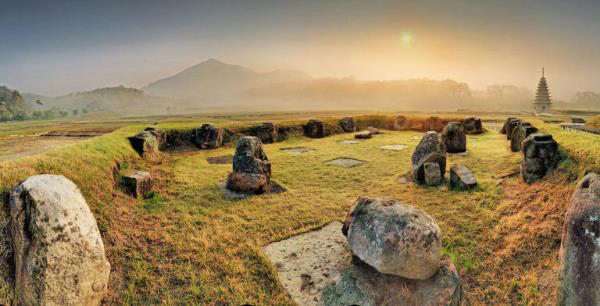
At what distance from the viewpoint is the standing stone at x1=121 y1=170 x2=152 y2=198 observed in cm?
895

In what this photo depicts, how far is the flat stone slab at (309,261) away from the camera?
5082 millimetres

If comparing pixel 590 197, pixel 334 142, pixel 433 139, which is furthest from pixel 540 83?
pixel 590 197

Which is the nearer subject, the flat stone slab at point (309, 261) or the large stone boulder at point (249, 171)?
the flat stone slab at point (309, 261)

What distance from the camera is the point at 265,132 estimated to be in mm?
22188

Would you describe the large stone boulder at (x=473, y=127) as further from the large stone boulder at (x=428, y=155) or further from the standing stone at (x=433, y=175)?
the standing stone at (x=433, y=175)

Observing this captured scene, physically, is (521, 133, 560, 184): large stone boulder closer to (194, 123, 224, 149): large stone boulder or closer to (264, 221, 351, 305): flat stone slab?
(264, 221, 351, 305): flat stone slab

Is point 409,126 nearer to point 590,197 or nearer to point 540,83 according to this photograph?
point 590,197

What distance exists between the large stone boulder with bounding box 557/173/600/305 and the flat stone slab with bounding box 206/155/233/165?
12.8m

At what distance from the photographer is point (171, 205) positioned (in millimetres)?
8750

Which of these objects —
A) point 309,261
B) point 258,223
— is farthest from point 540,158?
point 258,223

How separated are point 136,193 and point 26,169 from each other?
2977mm

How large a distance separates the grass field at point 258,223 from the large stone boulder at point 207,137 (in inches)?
266

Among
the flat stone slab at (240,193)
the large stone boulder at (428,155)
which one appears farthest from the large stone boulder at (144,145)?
the large stone boulder at (428,155)

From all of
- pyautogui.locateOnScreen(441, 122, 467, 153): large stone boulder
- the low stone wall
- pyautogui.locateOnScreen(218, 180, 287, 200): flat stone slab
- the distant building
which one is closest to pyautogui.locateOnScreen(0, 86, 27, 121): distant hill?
the low stone wall
